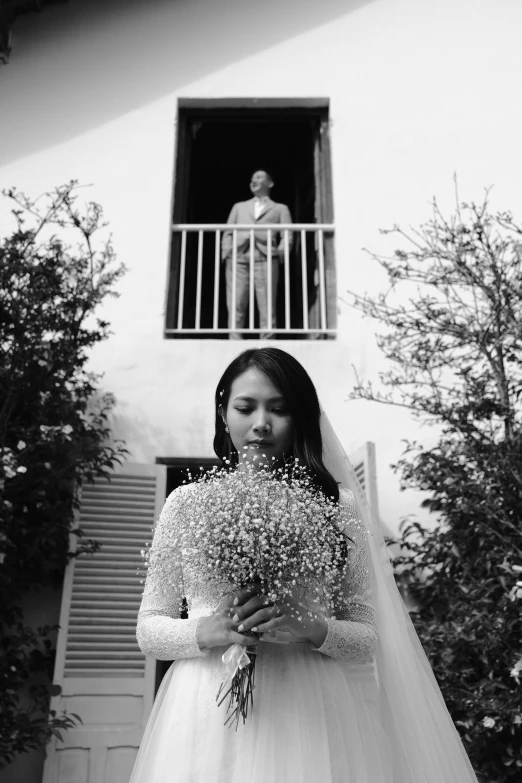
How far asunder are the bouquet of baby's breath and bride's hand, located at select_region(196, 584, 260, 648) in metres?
0.02

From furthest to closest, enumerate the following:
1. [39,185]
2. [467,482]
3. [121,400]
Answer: [39,185] < [121,400] < [467,482]

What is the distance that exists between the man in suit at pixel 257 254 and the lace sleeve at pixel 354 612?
3025 millimetres

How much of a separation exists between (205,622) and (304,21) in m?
5.20

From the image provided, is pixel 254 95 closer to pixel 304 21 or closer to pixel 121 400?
pixel 304 21

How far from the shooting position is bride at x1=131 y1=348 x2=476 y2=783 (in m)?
1.62

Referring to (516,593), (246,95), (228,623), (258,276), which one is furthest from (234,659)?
(246,95)

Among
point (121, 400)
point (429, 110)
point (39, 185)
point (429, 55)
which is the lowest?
point (121, 400)

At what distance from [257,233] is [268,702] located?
4127 millimetres

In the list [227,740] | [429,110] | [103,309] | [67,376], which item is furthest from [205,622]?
[429,110]

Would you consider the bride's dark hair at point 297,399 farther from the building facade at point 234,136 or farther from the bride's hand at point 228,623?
the building facade at point 234,136

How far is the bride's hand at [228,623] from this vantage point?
1591mm

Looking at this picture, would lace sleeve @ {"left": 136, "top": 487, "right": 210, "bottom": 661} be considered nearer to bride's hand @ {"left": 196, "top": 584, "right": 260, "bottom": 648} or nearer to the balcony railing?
bride's hand @ {"left": 196, "top": 584, "right": 260, "bottom": 648}

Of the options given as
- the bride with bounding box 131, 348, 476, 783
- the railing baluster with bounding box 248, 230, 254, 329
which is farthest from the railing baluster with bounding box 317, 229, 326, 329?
the bride with bounding box 131, 348, 476, 783

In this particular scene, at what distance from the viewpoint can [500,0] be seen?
5676mm
